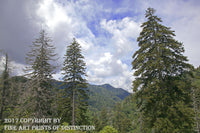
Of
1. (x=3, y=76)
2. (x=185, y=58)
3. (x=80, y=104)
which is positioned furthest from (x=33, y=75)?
(x=185, y=58)

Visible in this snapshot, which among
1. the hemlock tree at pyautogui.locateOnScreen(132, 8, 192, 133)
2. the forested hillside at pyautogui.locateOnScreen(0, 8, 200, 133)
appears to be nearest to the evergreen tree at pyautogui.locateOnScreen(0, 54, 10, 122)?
the forested hillside at pyautogui.locateOnScreen(0, 8, 200, 133)

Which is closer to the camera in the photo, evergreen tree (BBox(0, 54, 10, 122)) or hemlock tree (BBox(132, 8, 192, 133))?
hemlock tree (BBox(132, 8, 192, 133))

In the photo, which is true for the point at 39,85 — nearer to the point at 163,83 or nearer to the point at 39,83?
the point at 39,83

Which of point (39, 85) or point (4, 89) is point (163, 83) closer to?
point (39, 85)

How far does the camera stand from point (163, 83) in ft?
29.4

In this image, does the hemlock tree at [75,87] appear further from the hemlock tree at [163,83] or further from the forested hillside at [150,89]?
the hemlock tree at [163,83]

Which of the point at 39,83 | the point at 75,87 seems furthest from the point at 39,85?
the point at 75,87

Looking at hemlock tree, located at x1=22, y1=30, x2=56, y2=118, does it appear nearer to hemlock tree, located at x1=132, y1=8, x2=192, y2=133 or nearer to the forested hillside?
the forested hillside

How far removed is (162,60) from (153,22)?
3.58 meters

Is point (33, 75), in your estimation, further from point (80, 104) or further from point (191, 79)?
point (191, 79)

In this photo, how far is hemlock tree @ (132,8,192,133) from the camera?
800cm

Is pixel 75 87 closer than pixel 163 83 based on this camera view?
No

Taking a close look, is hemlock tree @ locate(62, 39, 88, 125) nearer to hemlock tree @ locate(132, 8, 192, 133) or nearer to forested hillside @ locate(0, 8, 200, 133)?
forested hillside @ locate(0, 8, 200, 133)

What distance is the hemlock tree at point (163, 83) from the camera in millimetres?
7996
